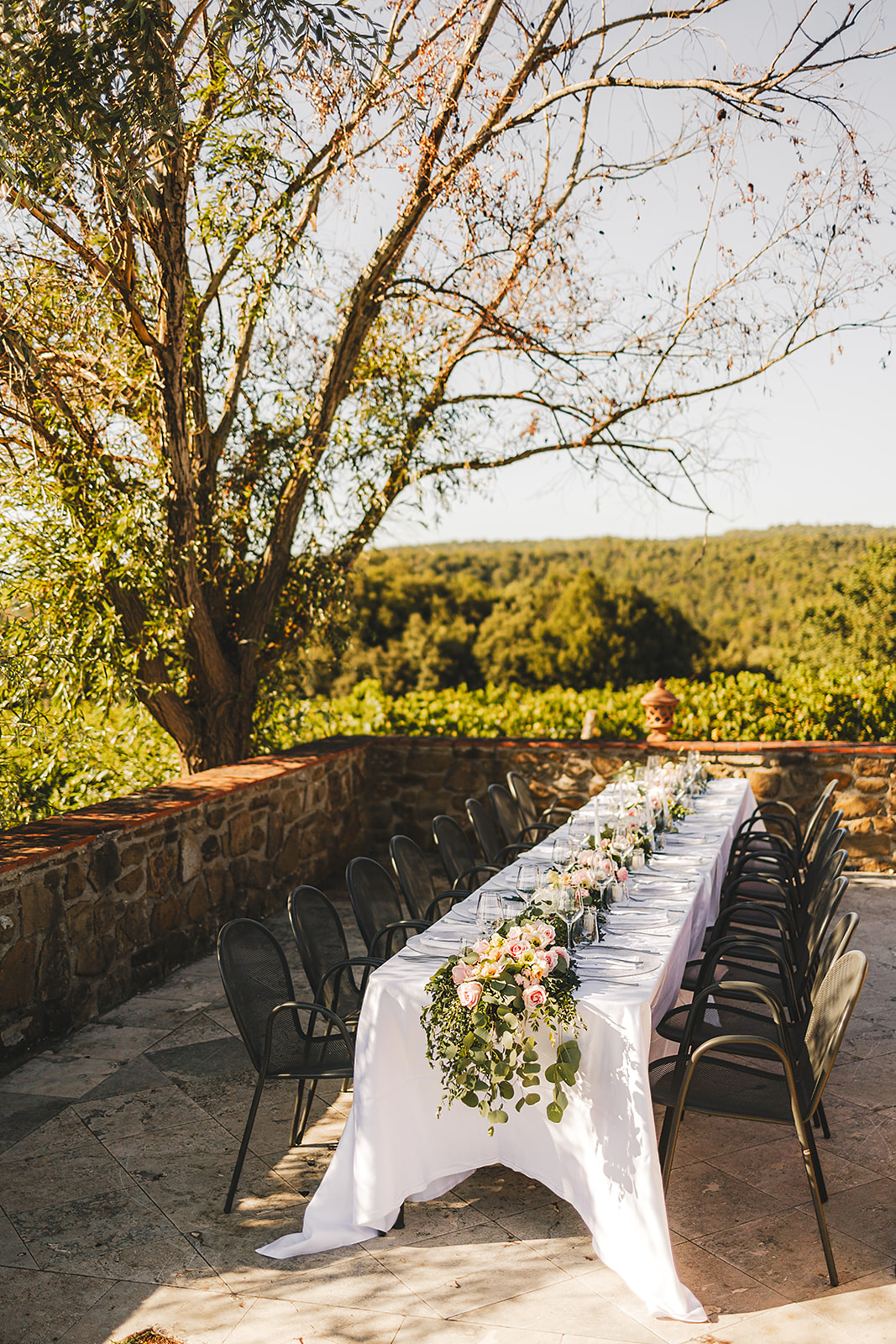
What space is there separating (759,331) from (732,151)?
4.39 feet

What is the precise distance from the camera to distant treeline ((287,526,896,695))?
28109mm

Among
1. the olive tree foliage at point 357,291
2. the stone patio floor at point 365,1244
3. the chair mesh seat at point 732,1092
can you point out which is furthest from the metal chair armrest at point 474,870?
the olive tree foliage at point 357,291

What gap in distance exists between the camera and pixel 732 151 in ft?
23.0

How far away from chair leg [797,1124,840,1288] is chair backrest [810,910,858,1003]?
0.52m

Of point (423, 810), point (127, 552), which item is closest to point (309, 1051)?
point (127, 552)

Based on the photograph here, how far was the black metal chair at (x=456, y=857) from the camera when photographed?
4.91 metres

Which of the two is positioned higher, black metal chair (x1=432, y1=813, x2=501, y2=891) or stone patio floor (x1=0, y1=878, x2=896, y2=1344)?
black metal chair (x1=432, y1=813, x2=501, y2=891)

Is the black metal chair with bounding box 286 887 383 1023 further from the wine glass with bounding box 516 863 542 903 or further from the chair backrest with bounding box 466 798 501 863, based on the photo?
the chair backrest with bounding box 466 798 501 863

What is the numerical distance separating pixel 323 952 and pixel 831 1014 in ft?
5.93

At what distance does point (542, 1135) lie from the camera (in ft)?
9.57

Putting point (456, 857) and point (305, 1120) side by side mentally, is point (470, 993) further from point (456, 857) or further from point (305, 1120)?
point (456, 857)

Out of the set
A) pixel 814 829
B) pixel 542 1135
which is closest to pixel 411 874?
pixel 542 1135

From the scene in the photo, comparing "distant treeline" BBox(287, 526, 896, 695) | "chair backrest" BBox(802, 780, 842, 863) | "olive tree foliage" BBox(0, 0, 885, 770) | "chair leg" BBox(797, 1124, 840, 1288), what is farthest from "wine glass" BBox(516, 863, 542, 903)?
"distant treeline" BBox(287, 526, 896, 695)

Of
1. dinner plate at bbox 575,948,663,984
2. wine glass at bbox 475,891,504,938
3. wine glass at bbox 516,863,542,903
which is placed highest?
wine glass at bbox 475,891,504,938
